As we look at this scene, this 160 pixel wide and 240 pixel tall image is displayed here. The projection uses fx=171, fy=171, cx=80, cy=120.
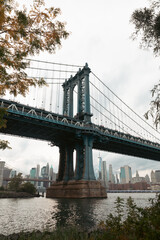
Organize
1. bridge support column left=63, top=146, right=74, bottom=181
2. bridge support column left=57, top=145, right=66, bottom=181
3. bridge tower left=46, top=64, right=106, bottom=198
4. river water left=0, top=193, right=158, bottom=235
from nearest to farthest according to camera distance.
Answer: river water left=0, top=193, right=158, bottom=235
bridge tower left=46, top=64, right=106, bottom=198
bridge support column left=63, top=146, right=74, bottom=181
bridge support column left=57, top=145, right=66, bottom=181

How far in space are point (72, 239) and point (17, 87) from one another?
7.77 m

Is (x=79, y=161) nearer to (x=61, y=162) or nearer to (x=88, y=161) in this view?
(x=88, y=161)

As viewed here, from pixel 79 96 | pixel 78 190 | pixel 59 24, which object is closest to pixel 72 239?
pixel 59 24

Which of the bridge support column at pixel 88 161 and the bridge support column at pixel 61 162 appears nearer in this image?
the bridge support column at pixel 88 161

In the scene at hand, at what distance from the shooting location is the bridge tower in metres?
47.8

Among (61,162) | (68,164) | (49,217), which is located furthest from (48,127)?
(49,217)

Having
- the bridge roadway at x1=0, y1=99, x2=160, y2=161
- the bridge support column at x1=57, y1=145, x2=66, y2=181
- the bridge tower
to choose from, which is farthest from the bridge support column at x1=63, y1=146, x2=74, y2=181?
the bridge support column at x1=57, y1=145, x2=66, y2=181

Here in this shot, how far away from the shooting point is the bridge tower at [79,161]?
47.8m

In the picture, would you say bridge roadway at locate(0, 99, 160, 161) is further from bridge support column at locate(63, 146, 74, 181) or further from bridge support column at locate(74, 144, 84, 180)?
bridge support column at locate(63, 146, 74, 181)

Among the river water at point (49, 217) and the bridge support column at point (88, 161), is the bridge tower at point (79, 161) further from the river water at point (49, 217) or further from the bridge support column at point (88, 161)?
the river water at point (49, 217)

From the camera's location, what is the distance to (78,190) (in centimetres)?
4688

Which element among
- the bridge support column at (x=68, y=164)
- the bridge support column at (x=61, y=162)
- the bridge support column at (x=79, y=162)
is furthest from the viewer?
the bridge support column at (x=61, y=162)

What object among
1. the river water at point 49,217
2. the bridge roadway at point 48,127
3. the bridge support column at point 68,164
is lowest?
the river water at point 49,217

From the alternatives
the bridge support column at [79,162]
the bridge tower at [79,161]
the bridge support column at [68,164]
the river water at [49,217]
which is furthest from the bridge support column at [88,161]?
the river water at [49,217]
